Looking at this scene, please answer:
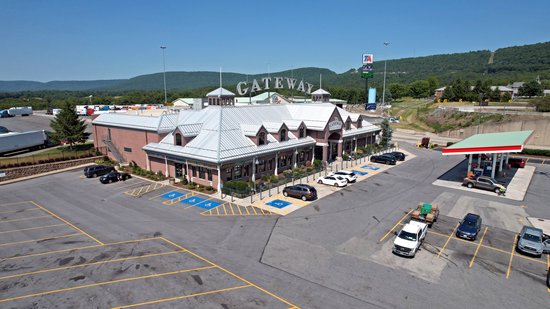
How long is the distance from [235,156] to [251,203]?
7.03m

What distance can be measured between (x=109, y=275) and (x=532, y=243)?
103ft

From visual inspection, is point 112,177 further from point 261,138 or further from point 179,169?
point 261,138

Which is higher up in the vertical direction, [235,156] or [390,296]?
[235,156]

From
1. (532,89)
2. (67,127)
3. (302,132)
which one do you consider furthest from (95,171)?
(532,89)

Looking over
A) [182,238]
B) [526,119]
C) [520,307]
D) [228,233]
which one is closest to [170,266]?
[182,238]

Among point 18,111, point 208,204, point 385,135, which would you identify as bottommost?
point 208,204

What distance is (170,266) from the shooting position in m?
24.5

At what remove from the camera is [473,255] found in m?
26.6

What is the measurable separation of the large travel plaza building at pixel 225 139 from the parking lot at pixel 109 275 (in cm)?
1604

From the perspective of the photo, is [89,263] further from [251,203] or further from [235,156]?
[235,156]

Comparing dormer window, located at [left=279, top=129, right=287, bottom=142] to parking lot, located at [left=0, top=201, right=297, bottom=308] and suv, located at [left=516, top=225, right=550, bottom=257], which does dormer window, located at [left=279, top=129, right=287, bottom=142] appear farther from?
suv, located at [left=516, top=225, right=550, bottom=257]

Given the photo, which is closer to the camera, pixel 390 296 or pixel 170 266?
pixel 390 296

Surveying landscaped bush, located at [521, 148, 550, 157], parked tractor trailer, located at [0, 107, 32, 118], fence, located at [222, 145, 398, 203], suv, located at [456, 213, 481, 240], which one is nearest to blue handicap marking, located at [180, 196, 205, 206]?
fence, located at [222, 145, 398, 203]

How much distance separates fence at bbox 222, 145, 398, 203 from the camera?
133 ft
